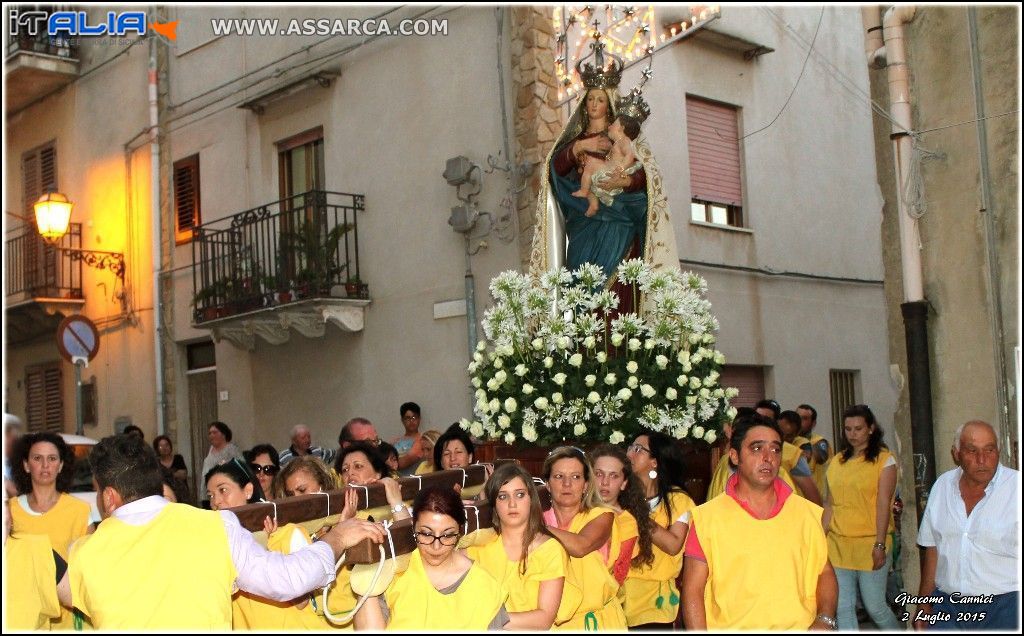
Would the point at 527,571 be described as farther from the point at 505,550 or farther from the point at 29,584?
the point at 29,584

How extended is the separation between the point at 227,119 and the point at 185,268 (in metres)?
1.88

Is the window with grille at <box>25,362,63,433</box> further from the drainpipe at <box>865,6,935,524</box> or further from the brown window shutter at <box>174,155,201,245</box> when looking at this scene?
the drainpipe at <box>865,6,935,524</box>

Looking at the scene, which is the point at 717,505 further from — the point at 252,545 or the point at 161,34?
the point at 161,34

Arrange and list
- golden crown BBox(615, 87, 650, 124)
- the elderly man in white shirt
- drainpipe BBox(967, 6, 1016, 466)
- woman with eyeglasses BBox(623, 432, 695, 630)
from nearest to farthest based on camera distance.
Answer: the elderly man in white shirt → woman with eyeglasses BBox(623, 432, 695, 630) → drainpipe BBox(967, 6, 1016, 466) → golden crown BBox(615, 87, 650, 124)

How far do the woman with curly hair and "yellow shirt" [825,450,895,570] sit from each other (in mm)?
4172

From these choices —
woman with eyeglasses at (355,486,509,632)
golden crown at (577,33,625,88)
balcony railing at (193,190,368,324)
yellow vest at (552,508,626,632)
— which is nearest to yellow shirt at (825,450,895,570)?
golden crown at (577,33,625,88)

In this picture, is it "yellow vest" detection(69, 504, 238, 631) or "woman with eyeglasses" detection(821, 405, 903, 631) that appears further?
"woman with eyeglasses" detection(821, 405, 903, 631)

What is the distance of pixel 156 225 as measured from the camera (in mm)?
16062

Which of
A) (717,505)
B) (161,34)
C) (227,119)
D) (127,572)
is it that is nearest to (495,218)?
(227,119)

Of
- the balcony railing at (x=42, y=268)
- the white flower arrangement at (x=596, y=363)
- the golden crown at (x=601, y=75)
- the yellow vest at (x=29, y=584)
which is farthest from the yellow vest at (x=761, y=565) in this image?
the balcony railing at (x=42, y=268)

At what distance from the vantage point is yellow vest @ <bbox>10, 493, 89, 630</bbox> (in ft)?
19.8

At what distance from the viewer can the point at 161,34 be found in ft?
51.5

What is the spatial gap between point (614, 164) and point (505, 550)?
156 inches

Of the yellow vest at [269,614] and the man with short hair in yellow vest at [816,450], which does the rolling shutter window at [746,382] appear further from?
the yellow vest at [269,614]
